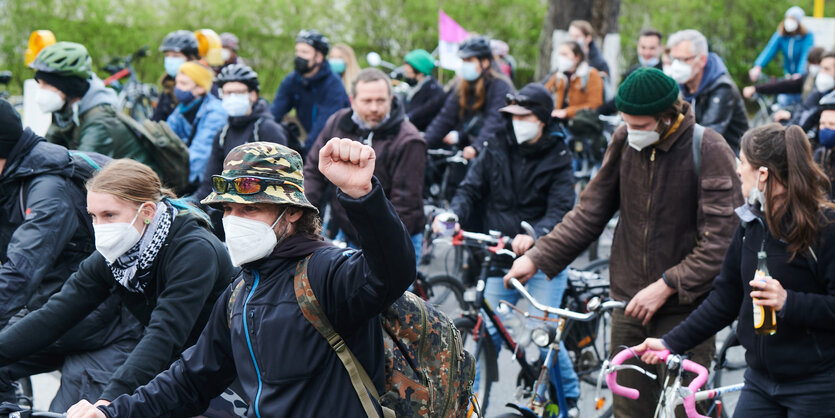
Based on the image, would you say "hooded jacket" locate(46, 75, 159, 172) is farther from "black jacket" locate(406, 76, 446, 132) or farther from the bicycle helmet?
"black jacket" locate(406, 76, 446, 132)

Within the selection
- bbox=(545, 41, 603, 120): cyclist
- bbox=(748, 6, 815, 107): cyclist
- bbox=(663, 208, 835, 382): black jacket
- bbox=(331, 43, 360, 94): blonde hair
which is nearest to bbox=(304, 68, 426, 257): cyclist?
bbox=(663, 208, 835, 382): black jacket

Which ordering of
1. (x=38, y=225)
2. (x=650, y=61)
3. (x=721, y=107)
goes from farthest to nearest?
(x=650, y=61)
(x=721, y=107)
(x=38, y=225)

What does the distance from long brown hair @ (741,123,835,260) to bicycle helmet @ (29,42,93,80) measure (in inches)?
185

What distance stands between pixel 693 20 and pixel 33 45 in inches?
569

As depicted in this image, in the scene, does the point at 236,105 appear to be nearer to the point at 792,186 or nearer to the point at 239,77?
the point at 239,77

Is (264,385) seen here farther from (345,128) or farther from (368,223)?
(345,128)

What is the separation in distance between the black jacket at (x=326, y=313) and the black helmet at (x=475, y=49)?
680cm

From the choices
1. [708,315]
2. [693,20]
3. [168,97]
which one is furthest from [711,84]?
[693,20]

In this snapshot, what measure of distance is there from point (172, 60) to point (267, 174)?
790cm

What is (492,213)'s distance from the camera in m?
6.66

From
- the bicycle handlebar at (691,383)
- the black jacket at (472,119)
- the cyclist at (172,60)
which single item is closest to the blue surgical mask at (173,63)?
the cyclist at (172,60)

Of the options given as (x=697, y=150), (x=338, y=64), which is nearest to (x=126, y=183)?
(x=697, y=150)

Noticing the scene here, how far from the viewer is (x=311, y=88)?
32.8 ft

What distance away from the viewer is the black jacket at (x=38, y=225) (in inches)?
183
